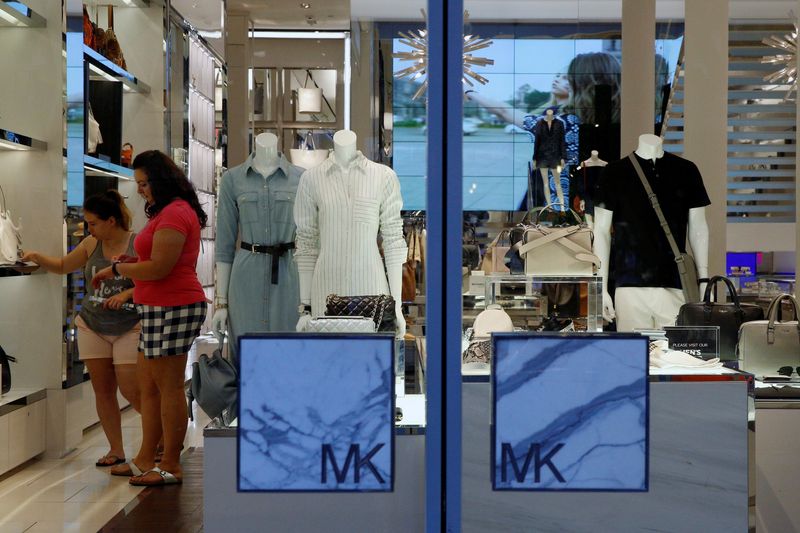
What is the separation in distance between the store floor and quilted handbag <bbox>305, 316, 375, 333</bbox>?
1074 mm

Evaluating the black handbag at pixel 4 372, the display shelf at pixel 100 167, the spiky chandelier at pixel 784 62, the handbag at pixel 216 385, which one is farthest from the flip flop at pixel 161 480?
the spiky chandelier at pixel 784 62

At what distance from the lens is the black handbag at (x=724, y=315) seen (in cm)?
267

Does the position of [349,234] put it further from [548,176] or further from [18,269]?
[18,269]

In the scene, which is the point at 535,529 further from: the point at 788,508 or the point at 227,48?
the point at 227,48

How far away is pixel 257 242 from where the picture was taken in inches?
95.0

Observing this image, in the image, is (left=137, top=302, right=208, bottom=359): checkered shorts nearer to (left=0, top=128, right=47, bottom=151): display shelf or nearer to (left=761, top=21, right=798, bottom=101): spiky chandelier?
(left=0, top=128, right=47, bottom=151): display shelf

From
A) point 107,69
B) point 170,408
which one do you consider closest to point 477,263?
point 170,408

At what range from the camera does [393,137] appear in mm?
2383

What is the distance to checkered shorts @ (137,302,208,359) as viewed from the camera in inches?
105

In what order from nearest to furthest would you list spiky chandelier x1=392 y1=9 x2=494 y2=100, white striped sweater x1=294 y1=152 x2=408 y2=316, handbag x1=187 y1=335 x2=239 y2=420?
spiky chandelier x1=392 y1=9 x2=494 y2=100 < handbag x1=187 y1=335 x2=239 y2=420 < white striped sweater x1=294 y1=152 x2=408 y2=316

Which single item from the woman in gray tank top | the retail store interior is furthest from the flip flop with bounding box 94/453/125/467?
the retail store interior

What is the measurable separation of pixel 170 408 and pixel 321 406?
1851mm

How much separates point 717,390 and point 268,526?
116 centimetres

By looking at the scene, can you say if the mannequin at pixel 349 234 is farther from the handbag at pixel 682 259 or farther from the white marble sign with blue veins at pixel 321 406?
the handbag at pixel 682 259
